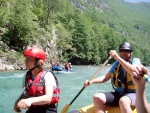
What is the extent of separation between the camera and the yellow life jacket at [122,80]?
4129mm

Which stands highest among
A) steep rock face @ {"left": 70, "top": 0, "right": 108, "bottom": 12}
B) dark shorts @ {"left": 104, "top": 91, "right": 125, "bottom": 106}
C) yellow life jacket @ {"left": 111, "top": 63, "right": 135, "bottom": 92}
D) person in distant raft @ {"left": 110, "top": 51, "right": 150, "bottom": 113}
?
steep rock face @ {"left": 70, "top": 0, "right": 108, "bottom": 12}

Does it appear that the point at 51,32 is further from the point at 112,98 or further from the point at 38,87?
the point at 38,87

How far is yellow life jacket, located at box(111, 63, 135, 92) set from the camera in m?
4.13

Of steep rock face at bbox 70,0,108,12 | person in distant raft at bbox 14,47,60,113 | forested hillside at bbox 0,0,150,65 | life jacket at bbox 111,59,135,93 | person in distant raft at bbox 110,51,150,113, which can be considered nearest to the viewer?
person in distant raft at bbox 110,51,150,113

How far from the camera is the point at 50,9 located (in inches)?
1773

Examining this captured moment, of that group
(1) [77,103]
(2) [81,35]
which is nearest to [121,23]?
(2) [81,35]

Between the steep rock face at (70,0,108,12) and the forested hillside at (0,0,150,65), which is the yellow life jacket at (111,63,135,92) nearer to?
the forested hillside at (0,0,150,65)

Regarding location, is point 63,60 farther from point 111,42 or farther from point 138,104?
point 138,104

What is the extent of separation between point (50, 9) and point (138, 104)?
44.2 m

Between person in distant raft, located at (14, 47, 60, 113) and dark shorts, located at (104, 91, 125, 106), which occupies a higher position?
person in distant raft, located at (14, 47, 60, 113)

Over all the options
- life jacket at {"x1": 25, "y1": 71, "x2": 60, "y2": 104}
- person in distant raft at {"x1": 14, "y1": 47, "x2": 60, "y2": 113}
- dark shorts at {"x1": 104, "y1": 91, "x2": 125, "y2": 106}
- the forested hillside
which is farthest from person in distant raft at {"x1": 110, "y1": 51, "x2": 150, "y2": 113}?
the forested hillside

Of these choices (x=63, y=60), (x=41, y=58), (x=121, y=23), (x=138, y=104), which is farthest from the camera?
(x=121, y=23)

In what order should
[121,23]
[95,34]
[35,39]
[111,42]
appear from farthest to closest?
Result: [121,23] → [111,42] → [95,34] → [35,39]

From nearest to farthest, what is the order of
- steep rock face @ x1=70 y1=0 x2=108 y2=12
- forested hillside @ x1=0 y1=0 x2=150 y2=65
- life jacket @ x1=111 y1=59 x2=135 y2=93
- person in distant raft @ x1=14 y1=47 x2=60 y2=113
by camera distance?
person in distant raft @ x1=14 y1=47 x2=60 y2=113 < life jacket @ x1=111 y1=59 x2=135 y2=93 < forested hillside @ x1=0 y1=0 x2=150 y2=65 < steep rock face @ x1=70 y1=0 x2=108 y2=12
